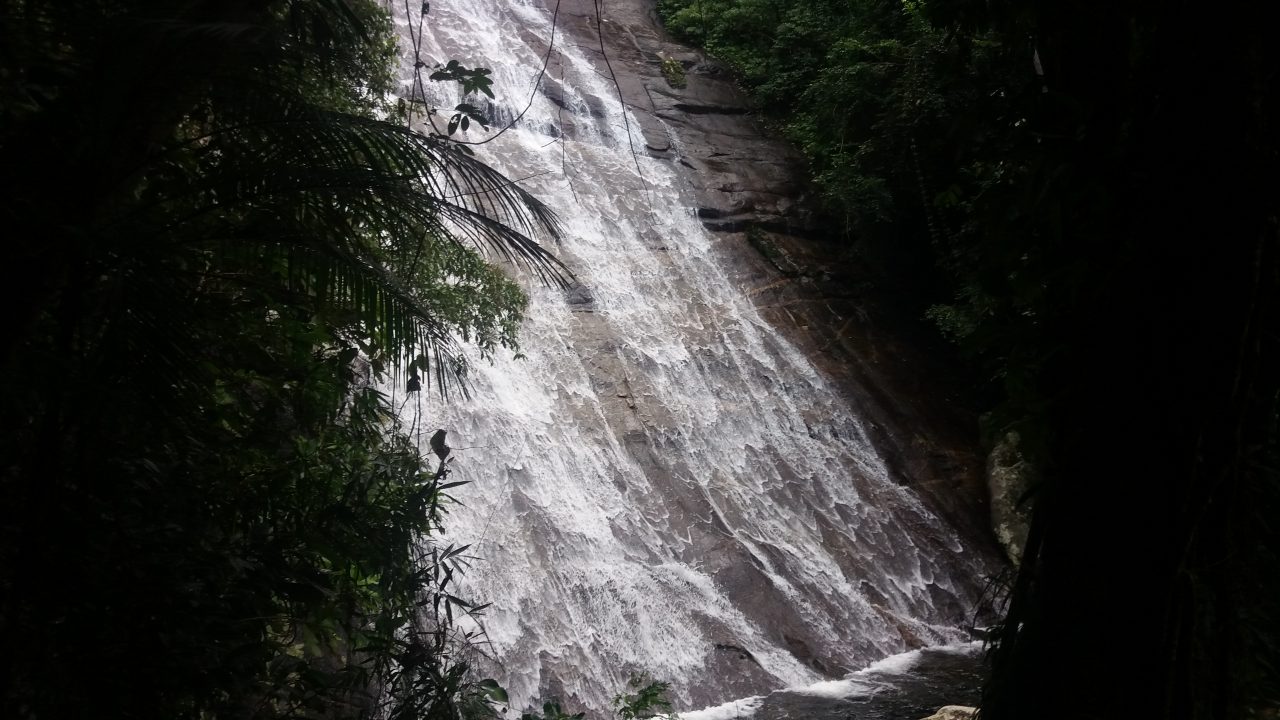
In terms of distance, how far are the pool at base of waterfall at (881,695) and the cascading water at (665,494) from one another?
0.20m

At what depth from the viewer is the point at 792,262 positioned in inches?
618

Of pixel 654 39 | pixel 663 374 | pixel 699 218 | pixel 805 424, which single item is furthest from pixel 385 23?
pixel 654 39

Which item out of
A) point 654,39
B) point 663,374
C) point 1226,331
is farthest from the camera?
point 654,39

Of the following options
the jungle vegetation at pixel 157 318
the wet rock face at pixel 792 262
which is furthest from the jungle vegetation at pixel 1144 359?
the wet rock face at pixel 792 262

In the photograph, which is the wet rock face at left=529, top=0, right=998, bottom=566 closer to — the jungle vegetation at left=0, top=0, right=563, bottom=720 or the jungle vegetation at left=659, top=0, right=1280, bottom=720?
the jungle vegetation at left=0, top=0, right=563, bottom=720

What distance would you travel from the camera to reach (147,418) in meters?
2.25

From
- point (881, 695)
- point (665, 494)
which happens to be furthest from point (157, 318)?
point (665, 494)

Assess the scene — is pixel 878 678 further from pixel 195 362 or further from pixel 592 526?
pixel 195 362

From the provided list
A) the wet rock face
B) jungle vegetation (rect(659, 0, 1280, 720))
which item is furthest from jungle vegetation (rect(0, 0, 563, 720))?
the wet rock face

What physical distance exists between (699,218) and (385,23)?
29.1 ft

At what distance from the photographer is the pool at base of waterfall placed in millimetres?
8070

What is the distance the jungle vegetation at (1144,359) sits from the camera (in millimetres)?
1770

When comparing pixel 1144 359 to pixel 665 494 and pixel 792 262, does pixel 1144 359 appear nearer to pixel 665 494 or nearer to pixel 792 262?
pixel 665 494

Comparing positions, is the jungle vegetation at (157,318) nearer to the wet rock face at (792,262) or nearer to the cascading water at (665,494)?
the cascading water at (665,494)
